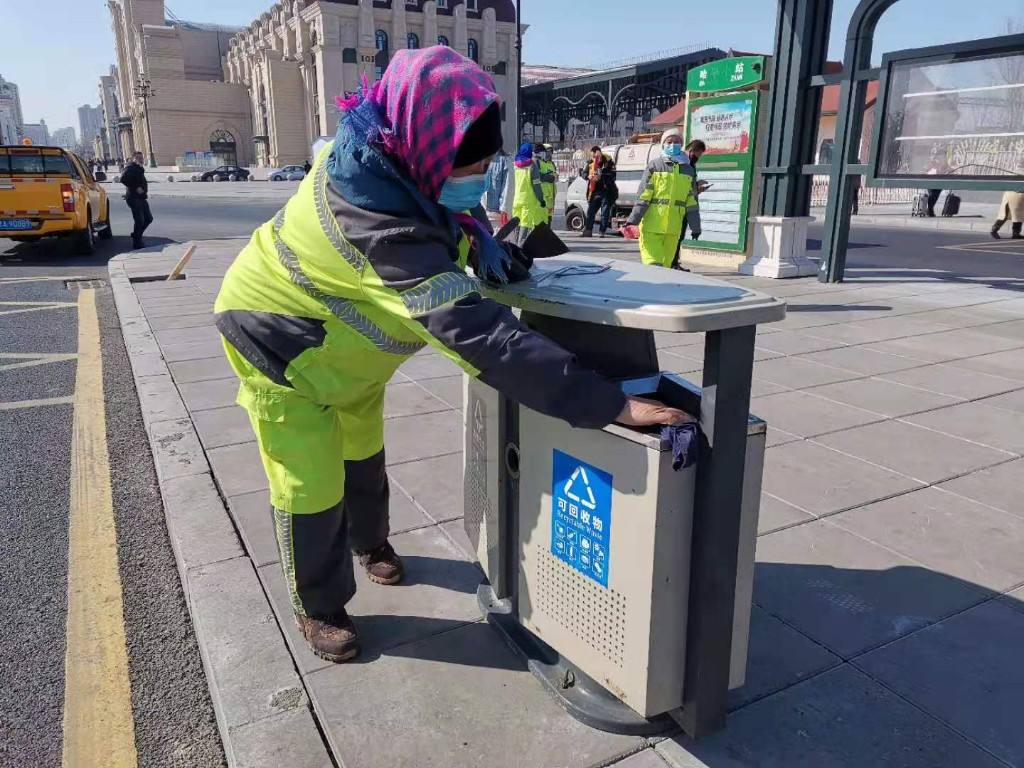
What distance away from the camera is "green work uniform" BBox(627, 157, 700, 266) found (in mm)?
7262

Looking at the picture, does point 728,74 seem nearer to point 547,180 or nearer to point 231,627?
point 547,180

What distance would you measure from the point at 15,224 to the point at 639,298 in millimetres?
13679

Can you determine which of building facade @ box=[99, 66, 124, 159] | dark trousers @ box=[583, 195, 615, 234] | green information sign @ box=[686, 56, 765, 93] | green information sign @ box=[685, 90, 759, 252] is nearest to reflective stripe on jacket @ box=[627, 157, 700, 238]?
green information sign @ box=[685, 90, 759, 252]

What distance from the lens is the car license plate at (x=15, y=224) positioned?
488 inches

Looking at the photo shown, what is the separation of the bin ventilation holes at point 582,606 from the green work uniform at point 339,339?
504 millimetres

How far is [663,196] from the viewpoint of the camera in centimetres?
728

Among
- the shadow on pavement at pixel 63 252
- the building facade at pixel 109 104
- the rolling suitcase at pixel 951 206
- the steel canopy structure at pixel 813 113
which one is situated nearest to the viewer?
the steel canopy structure at pixel 813 113

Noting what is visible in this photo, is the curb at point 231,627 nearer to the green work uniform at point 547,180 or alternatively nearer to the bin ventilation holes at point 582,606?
the bin ventilation holes at point 582,606

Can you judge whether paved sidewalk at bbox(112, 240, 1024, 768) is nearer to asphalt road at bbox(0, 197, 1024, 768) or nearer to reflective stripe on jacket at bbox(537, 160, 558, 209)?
asphalt road at bbox(0, 197, 1024, 768)

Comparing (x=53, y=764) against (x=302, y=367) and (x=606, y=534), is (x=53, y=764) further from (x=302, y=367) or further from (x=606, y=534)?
(x=606, y=534)

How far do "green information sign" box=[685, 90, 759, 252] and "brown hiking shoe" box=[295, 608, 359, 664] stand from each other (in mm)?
9491

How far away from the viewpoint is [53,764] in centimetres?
210

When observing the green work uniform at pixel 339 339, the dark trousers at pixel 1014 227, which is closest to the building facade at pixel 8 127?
the dark trousers at pixel 1014 227

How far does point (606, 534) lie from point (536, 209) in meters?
9.71
